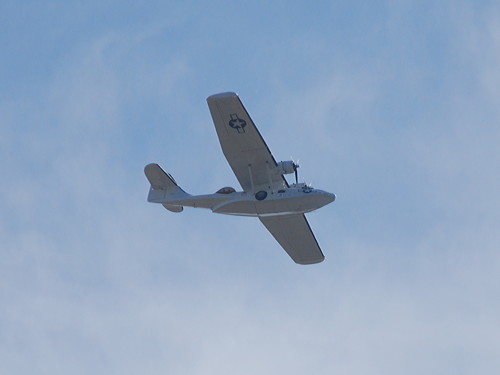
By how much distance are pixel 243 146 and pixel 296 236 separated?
7000 mm

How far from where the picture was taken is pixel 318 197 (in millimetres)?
43812

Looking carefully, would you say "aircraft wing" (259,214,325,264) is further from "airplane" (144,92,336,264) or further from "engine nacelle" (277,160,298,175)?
"engine nacelle" (277,160,298,175)

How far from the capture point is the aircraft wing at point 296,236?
1843 inches

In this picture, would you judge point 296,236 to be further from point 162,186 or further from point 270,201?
point 162,186

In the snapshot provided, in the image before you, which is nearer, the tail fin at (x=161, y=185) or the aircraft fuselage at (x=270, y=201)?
the aircraft fuselage at (x=270, y=201)

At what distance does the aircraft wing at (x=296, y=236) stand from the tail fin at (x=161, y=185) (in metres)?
4.76

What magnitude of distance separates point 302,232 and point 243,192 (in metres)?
4.35

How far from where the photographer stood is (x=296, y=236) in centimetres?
4803

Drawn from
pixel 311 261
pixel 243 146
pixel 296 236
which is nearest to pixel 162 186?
pixel 243 146

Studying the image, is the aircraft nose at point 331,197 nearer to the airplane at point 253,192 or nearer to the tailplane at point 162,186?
the airplane at point 253,192

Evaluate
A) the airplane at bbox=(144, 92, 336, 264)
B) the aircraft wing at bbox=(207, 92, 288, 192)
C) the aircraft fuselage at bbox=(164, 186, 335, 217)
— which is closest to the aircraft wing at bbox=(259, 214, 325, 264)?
the airplane at bbox=(144, 92, 336, 264)

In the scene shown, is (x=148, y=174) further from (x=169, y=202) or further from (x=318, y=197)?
(x=318, y=197)

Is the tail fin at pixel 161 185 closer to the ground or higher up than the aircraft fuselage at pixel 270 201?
higher up

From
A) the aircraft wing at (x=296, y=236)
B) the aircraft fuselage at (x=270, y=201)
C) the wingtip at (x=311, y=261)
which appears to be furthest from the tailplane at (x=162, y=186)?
the wingtip at (x=311, y=261)
